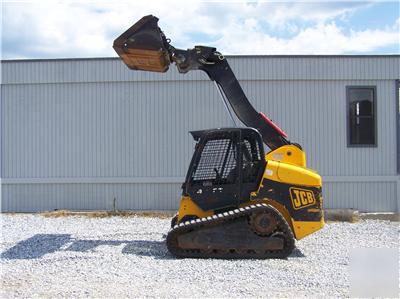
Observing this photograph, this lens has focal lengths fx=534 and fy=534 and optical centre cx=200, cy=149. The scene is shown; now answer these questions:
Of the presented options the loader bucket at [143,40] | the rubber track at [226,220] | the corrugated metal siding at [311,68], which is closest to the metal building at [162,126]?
the corrugated metal siding at [311,68]

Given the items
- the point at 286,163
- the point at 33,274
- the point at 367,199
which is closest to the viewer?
the point at 33,274

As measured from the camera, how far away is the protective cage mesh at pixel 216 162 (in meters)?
8.94

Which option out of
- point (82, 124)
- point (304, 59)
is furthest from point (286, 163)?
→ point (82, 124)

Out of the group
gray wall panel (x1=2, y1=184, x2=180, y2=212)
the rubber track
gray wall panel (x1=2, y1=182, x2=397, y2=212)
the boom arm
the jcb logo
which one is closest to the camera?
the rubber track

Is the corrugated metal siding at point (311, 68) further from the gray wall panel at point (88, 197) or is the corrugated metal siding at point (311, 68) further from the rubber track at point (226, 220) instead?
the rubber track at point (226, 220)

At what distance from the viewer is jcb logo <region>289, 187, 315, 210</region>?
8766 mm

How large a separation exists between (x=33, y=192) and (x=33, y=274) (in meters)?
7.22

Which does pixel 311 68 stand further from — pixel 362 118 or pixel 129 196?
pixel 129 196

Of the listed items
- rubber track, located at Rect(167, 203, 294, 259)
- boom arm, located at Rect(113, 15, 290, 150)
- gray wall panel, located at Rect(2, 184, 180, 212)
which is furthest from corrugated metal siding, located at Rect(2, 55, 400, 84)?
rubber track, located at Rect(167, 203, 294, 259)

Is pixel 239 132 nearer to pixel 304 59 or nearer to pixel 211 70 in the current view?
pixel 211 70

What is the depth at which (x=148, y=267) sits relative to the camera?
765 centimetres

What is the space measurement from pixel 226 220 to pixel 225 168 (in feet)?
3.01

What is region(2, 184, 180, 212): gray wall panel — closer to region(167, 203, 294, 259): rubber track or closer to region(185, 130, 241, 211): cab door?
region(185, 130, 241, 211): cab door

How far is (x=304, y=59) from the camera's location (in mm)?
13742
